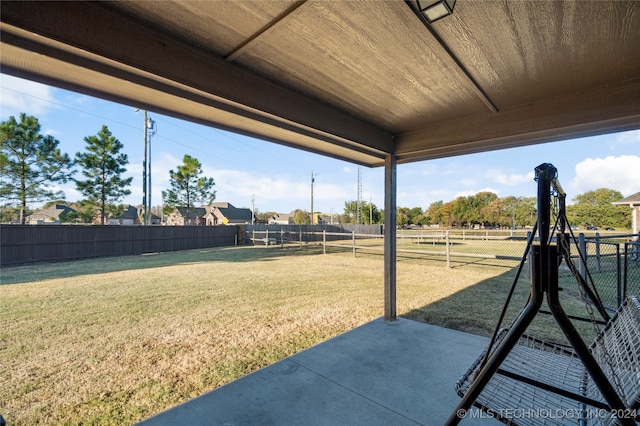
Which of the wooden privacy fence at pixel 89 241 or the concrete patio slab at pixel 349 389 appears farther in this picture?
the wooden privacy fence at pixel 89 241

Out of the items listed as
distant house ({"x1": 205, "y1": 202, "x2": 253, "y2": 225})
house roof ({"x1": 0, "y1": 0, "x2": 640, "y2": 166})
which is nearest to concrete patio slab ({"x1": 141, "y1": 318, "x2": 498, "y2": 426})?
house roof ({"x1": 0, "y1": 0, "x2": 640, "y2": 166})

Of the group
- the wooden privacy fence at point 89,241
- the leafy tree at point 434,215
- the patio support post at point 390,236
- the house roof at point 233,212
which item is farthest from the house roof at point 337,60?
the leafy tree at point 434,215

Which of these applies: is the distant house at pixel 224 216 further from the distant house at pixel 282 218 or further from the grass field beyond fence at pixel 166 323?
the grass field beyond fence at pixel 166 323

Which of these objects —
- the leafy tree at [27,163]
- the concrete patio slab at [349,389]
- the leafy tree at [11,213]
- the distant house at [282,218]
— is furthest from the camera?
the distant house at [282,218]

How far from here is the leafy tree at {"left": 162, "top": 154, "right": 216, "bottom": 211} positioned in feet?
66.8

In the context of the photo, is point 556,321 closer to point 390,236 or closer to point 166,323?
point 390,236

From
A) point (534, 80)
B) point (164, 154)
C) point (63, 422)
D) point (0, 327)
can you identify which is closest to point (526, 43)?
point (534, 80)

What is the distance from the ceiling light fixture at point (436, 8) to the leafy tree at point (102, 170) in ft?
57.7

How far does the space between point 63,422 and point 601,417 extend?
2789mm

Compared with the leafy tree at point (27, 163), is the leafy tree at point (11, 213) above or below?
below

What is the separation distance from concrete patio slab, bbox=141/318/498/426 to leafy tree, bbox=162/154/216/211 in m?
20.6

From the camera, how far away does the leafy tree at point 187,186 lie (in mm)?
20359

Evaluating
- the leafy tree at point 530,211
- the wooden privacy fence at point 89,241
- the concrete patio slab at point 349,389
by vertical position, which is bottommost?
the concrete patio slab at point 349,389

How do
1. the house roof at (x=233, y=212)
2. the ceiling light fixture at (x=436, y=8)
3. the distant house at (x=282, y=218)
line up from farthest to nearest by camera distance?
the distant house at (x=282, y=218) → the house roof at (x=233, y=212) → the ceiling light fixture at (x=436, y=8)
